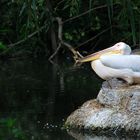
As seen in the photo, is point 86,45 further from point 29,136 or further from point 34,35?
point 29,136

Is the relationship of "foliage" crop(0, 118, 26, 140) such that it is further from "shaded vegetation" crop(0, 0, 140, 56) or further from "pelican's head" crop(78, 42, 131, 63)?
"shaded vegetation" crop(0, 0, 140, 56)

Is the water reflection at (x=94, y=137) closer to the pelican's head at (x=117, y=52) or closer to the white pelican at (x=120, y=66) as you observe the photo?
the white pelican at (x=120, y=66)

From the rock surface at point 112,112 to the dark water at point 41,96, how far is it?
0.20 metres

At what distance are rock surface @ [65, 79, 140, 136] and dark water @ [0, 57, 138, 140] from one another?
0.20 meters

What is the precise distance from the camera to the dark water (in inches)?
318

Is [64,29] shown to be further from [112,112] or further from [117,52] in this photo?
[112,112]

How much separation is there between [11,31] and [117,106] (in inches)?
306

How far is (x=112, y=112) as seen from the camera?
7988 mm

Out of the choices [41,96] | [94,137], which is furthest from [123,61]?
[41,96]

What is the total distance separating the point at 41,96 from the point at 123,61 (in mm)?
1907

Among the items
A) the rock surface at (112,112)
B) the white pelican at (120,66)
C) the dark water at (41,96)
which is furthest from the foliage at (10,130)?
the white pelican at (120,66)

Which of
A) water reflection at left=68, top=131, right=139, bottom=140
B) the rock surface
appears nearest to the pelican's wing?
the rock surface

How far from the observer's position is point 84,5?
14992 millimetres

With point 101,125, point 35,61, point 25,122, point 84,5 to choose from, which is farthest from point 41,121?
point 84,5
